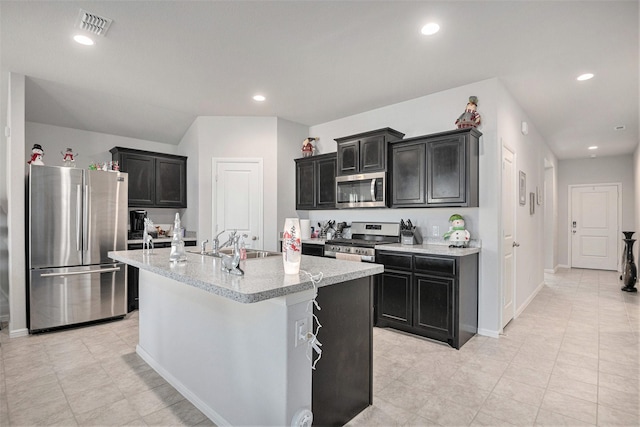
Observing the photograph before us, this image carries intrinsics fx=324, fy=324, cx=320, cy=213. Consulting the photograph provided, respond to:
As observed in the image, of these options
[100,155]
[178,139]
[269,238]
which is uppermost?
[178,139]

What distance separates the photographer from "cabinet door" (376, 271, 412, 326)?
11.2 ft

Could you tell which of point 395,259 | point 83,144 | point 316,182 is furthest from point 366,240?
point 83,144

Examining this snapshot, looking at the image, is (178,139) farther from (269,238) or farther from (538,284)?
(538,284)

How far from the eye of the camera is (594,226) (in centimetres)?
766

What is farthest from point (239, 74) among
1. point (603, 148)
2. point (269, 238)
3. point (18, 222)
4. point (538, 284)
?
point (603, 148)

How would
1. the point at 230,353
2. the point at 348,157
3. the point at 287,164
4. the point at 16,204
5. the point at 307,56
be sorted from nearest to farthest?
the point at 230,353
the point at 307,56
the point at 16,204
the point at 348,157
the point at 287,164

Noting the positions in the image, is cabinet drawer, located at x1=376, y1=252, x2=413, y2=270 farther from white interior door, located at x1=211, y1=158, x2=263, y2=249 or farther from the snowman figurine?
white interior door, located at x1=211, y1=158, x2=263, y2=249

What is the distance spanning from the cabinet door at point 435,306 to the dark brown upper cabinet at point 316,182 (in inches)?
72.6

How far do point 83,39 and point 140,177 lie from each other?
2357 millimetres

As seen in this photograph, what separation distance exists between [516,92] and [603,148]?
4612 millimetres

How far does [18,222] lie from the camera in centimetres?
342

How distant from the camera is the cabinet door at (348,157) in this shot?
4.20 m

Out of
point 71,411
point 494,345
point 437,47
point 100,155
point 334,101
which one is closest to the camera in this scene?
point 71,411

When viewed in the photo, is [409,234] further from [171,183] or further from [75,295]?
[75,295]
